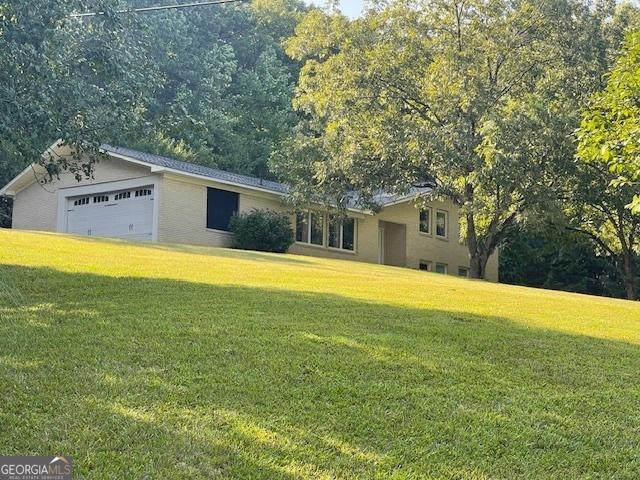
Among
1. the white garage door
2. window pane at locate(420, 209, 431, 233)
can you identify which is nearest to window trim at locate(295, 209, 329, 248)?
window pane at locate(420, 209, 431, 233)

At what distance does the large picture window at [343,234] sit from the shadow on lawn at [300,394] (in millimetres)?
21237

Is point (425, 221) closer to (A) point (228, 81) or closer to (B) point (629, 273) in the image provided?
(B) point (629, 273)

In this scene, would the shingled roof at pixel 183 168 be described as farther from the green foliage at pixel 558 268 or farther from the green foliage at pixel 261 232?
the green foliage at pixel 558 268

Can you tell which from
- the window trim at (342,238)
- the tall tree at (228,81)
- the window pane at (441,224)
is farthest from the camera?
the tall tree at (228,81)

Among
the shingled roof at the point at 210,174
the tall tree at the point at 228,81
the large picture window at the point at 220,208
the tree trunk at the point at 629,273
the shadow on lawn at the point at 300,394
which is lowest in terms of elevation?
the shadow on lawn at the point at 300,394

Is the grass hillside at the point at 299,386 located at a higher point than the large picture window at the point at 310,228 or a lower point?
lower

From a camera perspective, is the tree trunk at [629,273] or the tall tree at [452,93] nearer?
the tall tree at [452,93]

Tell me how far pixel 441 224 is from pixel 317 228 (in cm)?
742

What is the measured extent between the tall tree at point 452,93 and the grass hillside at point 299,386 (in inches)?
519

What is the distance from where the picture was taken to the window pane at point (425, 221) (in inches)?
1324

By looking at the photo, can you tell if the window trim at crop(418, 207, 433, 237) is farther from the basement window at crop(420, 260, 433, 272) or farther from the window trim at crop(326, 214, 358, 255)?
the window trim at crop(326, 214, 358, 255)

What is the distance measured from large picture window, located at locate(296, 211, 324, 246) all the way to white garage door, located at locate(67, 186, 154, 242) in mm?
6053

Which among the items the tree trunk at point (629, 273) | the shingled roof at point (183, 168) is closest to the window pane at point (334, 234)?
the shingled roof at point (183, 168)

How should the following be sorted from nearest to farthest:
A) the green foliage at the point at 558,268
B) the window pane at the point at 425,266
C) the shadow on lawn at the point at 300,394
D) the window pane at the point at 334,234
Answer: the shadow on lawn at the point at 300,394 < the window pane at the point at 334,234 < the window pane at the point at 425,266 < the green foliage at the point at 558,268
